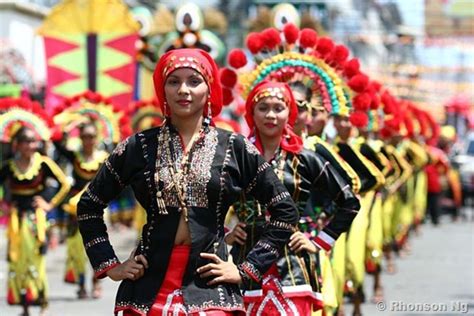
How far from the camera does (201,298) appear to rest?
4.72m

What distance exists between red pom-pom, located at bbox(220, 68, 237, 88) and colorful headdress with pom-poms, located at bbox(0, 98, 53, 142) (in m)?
3.35

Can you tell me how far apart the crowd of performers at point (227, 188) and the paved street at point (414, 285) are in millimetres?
874

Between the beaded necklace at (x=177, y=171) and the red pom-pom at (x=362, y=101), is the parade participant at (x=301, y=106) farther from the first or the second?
the beaded necklace at (x=177, y=171)

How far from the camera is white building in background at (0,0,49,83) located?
2514 centimetres

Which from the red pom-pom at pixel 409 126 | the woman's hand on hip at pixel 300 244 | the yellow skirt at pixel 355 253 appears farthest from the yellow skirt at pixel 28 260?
the red pom-pom at pixel 409 126

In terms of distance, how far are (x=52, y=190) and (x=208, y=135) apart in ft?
20.0

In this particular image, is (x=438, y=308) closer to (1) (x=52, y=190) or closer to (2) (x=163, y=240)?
(1) (x=52, y=190)

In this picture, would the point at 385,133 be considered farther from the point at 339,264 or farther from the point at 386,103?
the point at 339,264

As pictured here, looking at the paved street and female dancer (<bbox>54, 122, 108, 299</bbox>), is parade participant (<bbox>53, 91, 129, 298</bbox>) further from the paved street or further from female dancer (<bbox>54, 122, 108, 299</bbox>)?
the paved street

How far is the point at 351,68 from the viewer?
772 centimetres

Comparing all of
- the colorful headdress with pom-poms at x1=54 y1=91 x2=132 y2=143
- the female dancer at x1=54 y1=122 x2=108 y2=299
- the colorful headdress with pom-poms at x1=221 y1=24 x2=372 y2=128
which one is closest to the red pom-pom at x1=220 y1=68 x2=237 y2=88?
the colorful headdress with pom-poms at x1=221 y1=24 x2=372 y2=128

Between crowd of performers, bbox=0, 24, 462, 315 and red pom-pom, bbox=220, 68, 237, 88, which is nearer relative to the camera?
crowd of performers, bbox=0, 24, 462, 315

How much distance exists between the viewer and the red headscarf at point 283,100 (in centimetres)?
632

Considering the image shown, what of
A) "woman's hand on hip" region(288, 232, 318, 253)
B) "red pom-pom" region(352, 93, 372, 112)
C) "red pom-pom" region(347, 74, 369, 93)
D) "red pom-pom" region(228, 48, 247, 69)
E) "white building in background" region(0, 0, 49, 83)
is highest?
"white building in background" region(0, 0, 49, 83)
